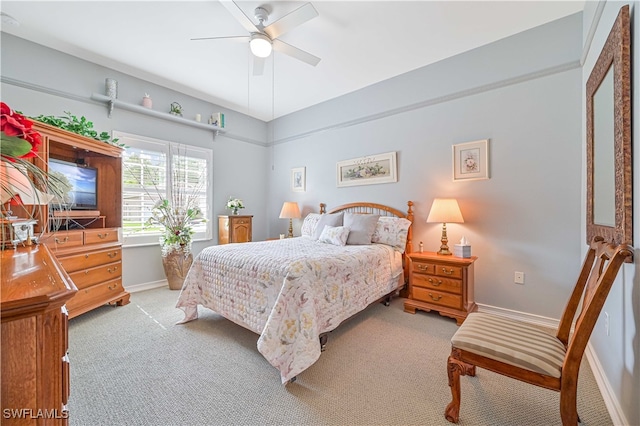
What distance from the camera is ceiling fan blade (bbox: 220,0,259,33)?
1.97m

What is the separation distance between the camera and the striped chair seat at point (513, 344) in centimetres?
127

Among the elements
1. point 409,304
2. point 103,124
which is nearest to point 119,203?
point 103,124

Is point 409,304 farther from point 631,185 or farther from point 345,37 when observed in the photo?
point 345,37

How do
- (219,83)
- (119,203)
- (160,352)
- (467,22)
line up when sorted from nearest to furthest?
1. (160,352)
2. (467,22)
3. (119,203)
4. (219,83)

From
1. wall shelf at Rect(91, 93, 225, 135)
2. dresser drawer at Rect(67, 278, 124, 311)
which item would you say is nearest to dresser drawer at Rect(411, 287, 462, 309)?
dresser drawer at Rect(67, 278, 124, 311)

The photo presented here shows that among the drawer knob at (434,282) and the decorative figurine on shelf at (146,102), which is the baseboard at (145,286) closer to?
the decorative figurine on shelf at (146,102)

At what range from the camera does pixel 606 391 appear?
5.23 feet

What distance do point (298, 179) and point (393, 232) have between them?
222cm

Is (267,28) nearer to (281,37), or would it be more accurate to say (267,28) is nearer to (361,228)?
(281,37)

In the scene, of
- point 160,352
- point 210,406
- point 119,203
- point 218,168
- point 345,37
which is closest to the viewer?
point 210,406

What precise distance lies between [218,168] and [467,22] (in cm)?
399

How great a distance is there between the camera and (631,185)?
1326 millimetres

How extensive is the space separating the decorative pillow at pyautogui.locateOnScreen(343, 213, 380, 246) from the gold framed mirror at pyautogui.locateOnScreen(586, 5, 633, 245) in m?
1.95

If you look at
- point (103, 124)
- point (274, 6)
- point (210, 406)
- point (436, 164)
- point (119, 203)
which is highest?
point (274, 6)
